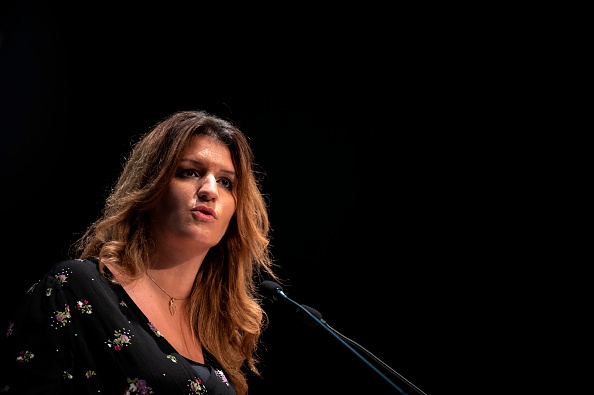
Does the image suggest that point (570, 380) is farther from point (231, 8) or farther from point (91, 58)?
point (91, 58)

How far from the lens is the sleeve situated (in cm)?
126

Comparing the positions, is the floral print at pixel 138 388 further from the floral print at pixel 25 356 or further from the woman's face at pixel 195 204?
the woman's face at pixel 195 204

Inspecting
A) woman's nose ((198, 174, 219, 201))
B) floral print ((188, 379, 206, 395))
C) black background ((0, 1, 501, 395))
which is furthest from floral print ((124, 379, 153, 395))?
black background ((0, 1, 501, 395))

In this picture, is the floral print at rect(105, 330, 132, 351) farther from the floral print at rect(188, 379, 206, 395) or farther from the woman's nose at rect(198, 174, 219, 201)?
the woman's nose at rect(198, 174, 219, 201)

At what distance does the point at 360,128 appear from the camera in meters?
2.79

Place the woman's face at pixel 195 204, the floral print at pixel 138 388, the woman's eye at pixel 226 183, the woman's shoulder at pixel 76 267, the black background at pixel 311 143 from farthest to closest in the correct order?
the black background at pixel 311 143, the woman's eye at pixel 226 183, the woman's face at pixel 195 204, the woman's shoulder at pixel 76 267, the floral print at pixel 138 388

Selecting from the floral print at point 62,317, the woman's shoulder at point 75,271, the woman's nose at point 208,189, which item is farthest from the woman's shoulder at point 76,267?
the woman's nose at point 208,189

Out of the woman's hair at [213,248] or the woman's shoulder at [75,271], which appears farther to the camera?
the woman's hair at [213,248]

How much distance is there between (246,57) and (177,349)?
1.60 meters

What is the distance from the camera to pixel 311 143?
109 inches

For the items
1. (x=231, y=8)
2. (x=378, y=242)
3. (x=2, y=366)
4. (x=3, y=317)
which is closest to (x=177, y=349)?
(x=2, y=366)

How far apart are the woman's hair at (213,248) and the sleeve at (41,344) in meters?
0.20

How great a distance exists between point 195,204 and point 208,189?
0.06 meters

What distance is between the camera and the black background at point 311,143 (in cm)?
227
